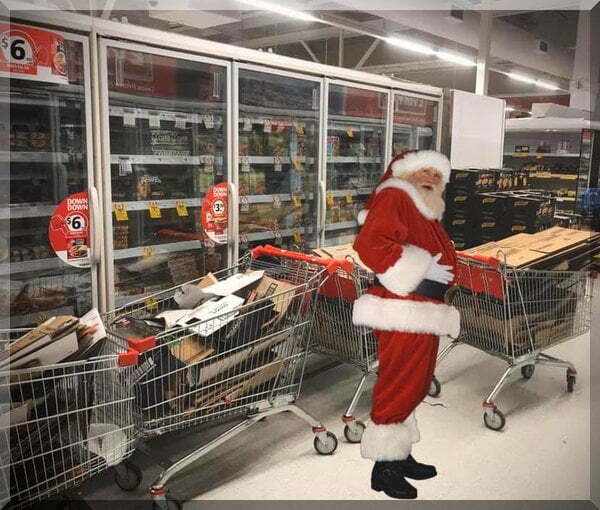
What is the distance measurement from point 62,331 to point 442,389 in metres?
2.58

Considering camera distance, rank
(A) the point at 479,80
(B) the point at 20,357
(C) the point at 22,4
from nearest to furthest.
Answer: (B) the point at 20,357 < (C) the point at 22,4 < (A) the point at 479,80

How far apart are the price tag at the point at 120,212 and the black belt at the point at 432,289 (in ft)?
6.92

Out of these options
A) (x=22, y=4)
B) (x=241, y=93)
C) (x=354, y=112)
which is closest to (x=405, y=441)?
(x=22, y=4)

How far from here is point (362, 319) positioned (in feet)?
5.93

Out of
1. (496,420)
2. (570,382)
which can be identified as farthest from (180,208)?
(570,382)

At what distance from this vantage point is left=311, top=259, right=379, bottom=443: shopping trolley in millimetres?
3032

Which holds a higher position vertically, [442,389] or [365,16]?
[365,16]

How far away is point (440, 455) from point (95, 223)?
218 cm

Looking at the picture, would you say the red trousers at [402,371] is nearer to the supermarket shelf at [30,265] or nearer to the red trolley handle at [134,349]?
the red trolley handle at [134,349]

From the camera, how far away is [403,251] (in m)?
1.64

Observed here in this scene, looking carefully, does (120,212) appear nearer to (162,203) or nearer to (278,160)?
(162,203)

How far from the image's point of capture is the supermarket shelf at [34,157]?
276 centimetres

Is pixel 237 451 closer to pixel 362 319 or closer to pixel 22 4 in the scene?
pixel 362 319

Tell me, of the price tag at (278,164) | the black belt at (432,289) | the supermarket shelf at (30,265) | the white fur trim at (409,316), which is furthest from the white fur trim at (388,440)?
the price tag at (278,164)
